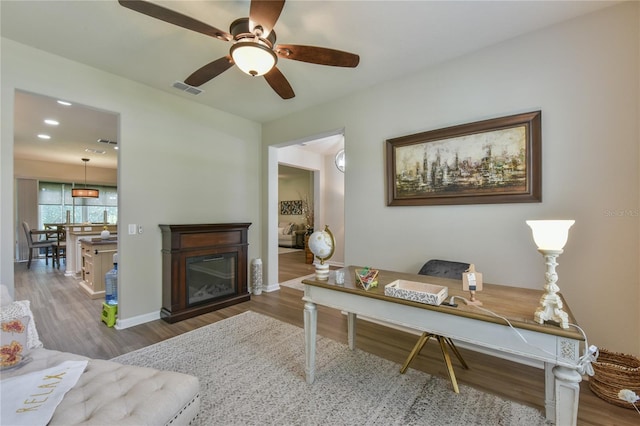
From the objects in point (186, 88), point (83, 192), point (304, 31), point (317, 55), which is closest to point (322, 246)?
point (317, 55)

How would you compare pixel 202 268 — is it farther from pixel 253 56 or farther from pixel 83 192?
pixel 83 192

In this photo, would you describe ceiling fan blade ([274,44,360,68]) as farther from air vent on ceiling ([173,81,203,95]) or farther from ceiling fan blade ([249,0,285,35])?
air vent on ceiling ([173,81,203,95])

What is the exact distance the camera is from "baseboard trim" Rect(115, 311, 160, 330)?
3.02 metres

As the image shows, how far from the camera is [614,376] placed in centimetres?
182

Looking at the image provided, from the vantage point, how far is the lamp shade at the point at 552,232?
121 centimetres

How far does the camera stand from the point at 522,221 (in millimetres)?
2314

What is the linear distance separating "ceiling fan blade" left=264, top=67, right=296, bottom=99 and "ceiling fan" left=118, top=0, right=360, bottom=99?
2 cm

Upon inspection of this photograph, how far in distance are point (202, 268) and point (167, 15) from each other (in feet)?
9.55

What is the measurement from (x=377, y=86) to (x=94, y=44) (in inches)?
113

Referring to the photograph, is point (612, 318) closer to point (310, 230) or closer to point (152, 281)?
point (152, 281)

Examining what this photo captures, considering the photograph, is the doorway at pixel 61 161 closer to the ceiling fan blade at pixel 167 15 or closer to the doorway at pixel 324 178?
the ceiling fan blade at pixel 167 15

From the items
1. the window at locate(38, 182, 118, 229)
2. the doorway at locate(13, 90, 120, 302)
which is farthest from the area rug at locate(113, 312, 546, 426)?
the window at locate(38, 182, 118, 229)

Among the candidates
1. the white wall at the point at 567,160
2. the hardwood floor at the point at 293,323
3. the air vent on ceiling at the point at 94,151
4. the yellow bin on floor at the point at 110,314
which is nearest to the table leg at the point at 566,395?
the hardwood floor at the point at 293,323

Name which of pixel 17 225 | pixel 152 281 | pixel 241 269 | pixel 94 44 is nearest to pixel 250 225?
pixel 241 269
